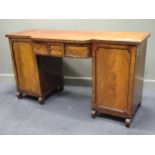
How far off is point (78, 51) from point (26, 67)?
757 mm

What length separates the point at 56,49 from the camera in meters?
2.01

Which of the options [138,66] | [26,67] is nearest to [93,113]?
[138,66]

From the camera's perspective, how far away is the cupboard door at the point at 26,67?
225cm

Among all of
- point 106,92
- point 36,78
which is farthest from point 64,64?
point 106,92

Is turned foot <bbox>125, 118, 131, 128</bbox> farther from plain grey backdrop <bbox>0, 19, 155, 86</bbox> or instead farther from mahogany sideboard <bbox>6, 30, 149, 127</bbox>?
plain grey backdrop <bbox>0, 19, 155, 86</bbox>

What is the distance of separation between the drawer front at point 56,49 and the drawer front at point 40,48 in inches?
2.4

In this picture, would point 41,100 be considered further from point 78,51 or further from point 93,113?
point 78,51

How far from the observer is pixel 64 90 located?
280 centimetres

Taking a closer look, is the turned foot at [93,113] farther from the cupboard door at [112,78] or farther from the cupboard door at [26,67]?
the cupboard door at [26,67]

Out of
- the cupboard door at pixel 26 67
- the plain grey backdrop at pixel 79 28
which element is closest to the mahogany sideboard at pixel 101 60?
the cupboard door at pixel 26 67

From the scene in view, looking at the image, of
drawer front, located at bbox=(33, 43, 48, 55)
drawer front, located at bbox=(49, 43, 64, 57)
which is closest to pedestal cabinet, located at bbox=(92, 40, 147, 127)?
drawer front, located at bbox=(49, 43, 64, 57)

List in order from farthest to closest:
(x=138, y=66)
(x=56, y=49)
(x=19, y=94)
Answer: (x=19, y=94), (x=56, y=49), (x=138, y=66)
